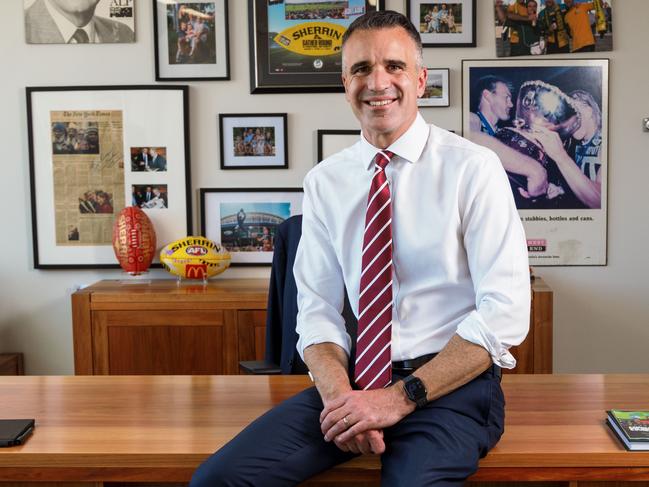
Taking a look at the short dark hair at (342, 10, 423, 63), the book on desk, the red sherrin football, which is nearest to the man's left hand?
the book on desk

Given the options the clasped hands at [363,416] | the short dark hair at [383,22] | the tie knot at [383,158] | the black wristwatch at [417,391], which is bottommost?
the clasped hands at [363,416]

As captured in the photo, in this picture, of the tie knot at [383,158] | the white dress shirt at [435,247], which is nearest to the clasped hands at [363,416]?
the white dress shirt at [435,247]

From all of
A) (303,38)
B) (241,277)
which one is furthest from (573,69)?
(241,277)

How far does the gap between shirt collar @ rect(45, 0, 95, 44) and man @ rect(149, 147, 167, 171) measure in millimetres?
611

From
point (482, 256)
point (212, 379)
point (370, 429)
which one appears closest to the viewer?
point (370, 429)

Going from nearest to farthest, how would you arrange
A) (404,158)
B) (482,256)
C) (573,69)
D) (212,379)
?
(482,256), (404,158), (212,379), (573,69)

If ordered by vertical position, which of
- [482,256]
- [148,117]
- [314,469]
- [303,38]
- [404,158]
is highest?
[303,38]

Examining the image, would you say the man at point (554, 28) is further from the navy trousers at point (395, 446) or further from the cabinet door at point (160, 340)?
the navy trousers at point (395, 446)

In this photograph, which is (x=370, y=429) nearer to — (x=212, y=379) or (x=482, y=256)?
(x=482, y=256)

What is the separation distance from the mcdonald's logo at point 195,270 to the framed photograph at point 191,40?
0.92 metres

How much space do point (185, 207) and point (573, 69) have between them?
2004 mm

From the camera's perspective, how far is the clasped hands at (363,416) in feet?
5.20

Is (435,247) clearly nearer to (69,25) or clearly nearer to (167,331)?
(167,331)

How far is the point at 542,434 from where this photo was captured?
166 centimetres
